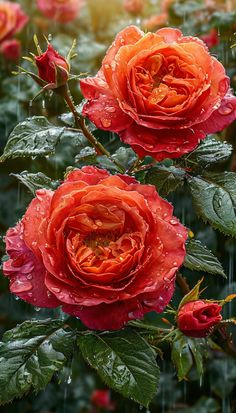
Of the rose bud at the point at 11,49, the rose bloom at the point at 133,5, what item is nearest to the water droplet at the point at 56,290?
the rose bud at the point at 11,49

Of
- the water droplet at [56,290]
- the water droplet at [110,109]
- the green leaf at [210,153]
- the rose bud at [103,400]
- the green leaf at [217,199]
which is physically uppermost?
the water droplet at [110,109]

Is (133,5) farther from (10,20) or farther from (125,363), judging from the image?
(125,363)

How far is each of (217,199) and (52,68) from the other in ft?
0.68

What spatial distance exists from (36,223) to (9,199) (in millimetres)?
934

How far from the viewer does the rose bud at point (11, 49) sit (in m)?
1.79

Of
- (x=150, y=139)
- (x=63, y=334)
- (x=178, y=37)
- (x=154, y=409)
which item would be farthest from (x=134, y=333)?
(x=154, y=409)

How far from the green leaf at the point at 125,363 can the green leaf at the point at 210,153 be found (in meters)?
0.21

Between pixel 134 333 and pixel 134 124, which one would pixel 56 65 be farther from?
pixel 134 333

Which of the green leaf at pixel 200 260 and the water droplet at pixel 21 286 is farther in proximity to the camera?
the green leaf at pixel 200 260

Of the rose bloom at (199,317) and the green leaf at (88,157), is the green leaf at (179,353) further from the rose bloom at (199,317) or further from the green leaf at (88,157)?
the green leaf at (88,157)

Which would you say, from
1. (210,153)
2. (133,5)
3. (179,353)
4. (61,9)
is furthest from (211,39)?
(179,353)

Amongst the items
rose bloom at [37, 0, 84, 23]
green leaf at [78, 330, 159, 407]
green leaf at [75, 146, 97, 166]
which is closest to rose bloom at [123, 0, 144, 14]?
rose bloom at [37, 0, 84, 23]

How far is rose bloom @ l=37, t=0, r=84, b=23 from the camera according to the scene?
1.91 m

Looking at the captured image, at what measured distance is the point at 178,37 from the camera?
0.83m
